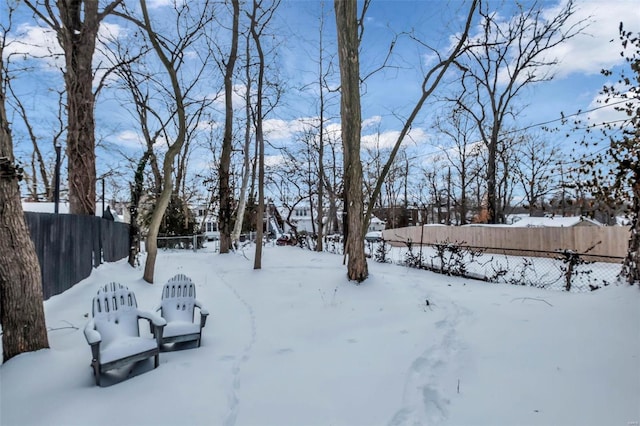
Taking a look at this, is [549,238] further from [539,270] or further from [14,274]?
[14,274]

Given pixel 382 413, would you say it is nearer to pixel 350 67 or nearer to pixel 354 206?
pixel 354 206

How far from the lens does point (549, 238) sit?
16.0 m

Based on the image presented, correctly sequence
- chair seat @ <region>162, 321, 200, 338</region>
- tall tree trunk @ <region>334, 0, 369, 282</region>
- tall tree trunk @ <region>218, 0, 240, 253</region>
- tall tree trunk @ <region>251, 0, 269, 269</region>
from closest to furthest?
chair seat @ <region>162, 321, 200, 338</region>, tall tree trunk @ <region>334, 0, 369, 282</region>, tall tree trunk @ <region>251, 0, 269, 269</region>, tall tree trunk @ <region>218, 0, 240, 253</region>

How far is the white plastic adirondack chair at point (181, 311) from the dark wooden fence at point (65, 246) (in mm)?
2483

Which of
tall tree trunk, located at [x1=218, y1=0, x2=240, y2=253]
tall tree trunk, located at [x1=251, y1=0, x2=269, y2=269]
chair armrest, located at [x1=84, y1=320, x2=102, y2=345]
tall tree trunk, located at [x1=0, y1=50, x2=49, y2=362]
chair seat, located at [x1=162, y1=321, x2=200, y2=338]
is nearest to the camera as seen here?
chair armrest, located at [x1=84, y1=320, x2=102, y2=345]

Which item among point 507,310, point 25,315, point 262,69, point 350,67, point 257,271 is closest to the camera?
point 25,315

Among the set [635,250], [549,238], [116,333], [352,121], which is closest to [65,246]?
[116,333]

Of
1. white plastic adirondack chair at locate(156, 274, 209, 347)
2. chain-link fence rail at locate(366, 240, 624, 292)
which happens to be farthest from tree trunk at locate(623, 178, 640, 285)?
white plastic adirondack chair at locate(156, 274, 209, 347)

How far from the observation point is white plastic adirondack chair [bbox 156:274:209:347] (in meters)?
3.83

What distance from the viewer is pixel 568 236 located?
15.3 meters

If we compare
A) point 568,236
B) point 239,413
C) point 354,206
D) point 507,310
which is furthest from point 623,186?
point 568,236

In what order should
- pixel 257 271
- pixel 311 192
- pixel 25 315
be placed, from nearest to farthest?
1. pixel 25 315
2. pixel 257 271
3. pixel 311 192

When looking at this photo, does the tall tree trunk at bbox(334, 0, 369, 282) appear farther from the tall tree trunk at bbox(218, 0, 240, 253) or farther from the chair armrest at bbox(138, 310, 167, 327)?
the tall tree trunk at bbox(218, 0, 240, 253)

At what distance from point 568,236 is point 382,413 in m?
16.2
